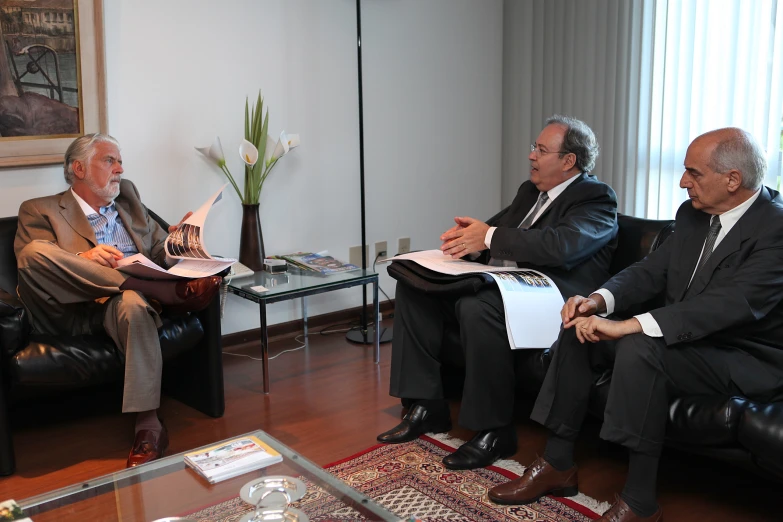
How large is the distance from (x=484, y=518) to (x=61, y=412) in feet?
5.54

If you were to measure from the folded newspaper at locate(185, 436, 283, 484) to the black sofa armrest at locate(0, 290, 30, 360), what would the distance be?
0.84 m

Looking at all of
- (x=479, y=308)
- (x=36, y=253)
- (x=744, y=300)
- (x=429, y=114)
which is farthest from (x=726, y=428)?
(x=429, y=114)

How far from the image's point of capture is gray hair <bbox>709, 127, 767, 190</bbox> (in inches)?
84.1

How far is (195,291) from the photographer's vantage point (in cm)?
265

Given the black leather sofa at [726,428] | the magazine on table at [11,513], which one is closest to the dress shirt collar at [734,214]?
the black leather sofa at [726,428]

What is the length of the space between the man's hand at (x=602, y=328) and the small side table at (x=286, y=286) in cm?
128

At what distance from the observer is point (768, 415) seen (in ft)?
6.26

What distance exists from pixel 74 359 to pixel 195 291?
0.43 metres

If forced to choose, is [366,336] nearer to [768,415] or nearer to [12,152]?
[12,152]

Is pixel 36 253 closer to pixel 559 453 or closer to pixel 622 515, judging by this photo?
pixel 559 453

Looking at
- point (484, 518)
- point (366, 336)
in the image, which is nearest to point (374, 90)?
point (366, 336)

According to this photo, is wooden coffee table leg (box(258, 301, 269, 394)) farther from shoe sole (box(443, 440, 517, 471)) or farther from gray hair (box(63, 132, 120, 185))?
shoe sole (box(443, 440, 517, 471))

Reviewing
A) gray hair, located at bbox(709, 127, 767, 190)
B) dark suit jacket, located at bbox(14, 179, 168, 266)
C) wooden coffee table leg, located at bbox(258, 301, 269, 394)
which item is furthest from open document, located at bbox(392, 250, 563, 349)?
dark suit jacket, located at bbox(14, 179, 168, 266)

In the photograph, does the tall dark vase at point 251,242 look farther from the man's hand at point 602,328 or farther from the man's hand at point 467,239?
the man's hand at point 602,328
